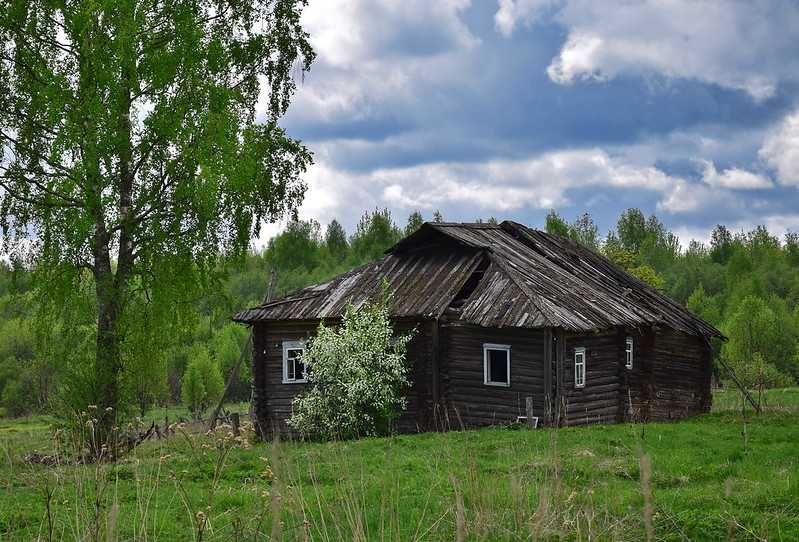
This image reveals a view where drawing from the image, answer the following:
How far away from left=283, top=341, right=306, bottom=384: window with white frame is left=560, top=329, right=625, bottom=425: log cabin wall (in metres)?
7.83

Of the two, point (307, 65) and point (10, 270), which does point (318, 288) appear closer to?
point (307, 65)

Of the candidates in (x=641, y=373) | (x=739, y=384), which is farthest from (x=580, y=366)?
(x=739, y=384)

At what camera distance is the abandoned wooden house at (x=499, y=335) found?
74.1ft

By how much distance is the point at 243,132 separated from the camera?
67.7 feet

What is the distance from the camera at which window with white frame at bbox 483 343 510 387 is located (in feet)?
76.0

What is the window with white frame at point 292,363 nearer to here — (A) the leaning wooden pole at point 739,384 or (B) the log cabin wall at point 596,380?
(B) the log cabin wall at point 596,380

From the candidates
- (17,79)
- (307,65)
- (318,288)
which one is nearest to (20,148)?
(17,79)

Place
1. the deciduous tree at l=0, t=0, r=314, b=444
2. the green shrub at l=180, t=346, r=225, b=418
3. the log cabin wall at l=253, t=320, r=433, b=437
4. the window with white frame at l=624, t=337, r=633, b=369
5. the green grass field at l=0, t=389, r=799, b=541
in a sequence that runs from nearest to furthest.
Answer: the green grass field at l=0, t=389, r=799, b=541 → the deciduous tree at l=0, t=0, r=314, b=444 → the log cabin wall at l=253, t=320, r=433, b=437 → the window with white frame at l=624, t=337, r=633, b=369 → the green shrub at l=180, t=346, r=225, b=418

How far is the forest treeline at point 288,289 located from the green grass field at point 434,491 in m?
4.09

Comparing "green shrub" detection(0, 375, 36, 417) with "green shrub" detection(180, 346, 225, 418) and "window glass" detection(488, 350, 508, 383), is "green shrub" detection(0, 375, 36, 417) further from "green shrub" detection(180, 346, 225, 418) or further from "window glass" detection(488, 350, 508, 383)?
"window glass" detection(488, 350, 508, 383)

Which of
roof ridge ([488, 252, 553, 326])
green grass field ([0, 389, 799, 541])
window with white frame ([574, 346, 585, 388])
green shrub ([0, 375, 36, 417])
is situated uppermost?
roof ridge ([488, 252, 553, 326])

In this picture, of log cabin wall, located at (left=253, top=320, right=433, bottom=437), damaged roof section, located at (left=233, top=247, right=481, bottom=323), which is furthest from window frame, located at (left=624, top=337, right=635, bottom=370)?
log cabin wall, located at (left=253, top=320, right=433, bottom=437)

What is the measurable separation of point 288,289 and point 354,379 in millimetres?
70815

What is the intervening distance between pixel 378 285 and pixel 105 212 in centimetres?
897
